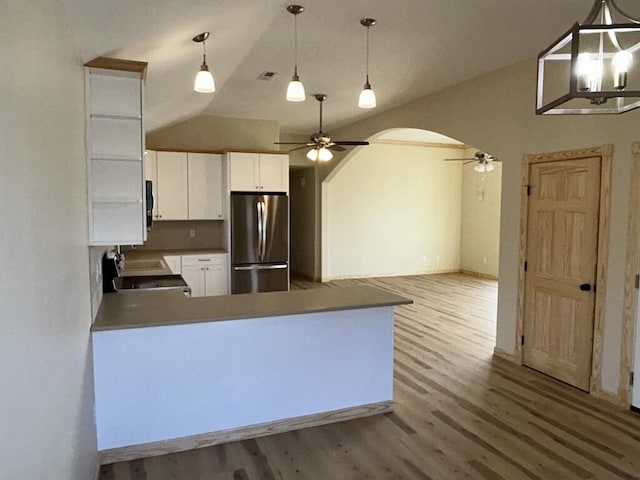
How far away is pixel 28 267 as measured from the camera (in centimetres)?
119

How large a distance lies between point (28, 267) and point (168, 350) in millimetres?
1809

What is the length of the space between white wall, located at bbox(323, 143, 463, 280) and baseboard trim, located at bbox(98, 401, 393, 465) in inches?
240

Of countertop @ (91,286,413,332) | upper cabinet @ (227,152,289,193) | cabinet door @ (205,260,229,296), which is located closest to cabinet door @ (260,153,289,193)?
upper cabinet @ (227,152,289,193)

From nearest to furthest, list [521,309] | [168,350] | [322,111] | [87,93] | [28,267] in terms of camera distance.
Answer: [28,267] → [87,93] → [168,350] → [521,309] → [322,111]

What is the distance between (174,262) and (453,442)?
4642 mm

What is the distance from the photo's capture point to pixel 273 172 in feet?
23.0

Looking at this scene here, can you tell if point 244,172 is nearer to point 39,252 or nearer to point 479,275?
point 39,252

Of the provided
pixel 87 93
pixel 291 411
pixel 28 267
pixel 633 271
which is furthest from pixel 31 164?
pixel 633 271

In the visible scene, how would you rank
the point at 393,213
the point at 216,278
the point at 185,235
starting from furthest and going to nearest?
the point at 393,213 → the point at 185,235 → the point at 216,278

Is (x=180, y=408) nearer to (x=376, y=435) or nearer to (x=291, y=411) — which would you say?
(x=291, y=411)

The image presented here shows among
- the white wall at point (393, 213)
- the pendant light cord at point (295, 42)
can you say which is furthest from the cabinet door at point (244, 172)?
the white wall at point (393, 213)

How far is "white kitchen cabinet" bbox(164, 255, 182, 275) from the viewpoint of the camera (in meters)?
6.42

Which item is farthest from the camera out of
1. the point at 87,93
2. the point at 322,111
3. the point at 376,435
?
the point at 322,111

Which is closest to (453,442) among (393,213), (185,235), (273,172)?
(273,172)
